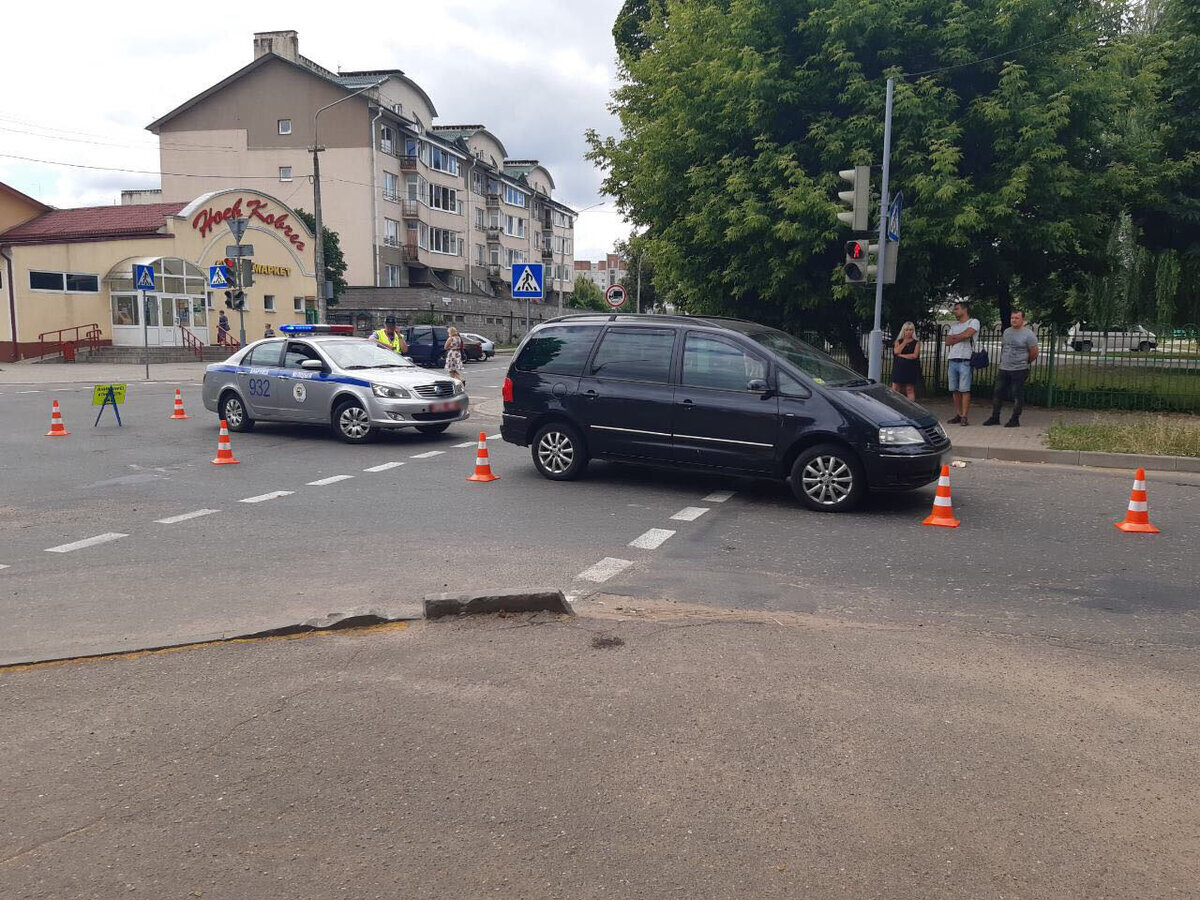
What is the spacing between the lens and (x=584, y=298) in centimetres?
10375

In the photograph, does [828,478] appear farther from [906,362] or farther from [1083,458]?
[906,362]

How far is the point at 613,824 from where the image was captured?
10.9ft

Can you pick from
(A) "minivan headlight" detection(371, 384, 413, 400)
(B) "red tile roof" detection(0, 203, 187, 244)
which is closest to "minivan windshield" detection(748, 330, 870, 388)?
(A) "minivan headlight" detection(371, 384, 413, 400)

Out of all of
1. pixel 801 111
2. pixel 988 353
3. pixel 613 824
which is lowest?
pixel 613 824

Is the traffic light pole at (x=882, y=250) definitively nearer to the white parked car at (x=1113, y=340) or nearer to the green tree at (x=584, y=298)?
the white parked car at (x=1113, y=340)

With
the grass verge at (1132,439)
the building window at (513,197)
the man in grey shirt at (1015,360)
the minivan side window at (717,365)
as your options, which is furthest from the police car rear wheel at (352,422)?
the building window at (513,197)

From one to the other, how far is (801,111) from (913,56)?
6.79ft

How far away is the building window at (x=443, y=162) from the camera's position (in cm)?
6216

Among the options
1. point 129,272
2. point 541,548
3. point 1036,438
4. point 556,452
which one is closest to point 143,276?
point 129,272

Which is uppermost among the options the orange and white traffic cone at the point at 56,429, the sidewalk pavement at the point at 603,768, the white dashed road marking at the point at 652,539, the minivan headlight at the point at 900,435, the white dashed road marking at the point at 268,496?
the minivan headlight at the point at 900,435

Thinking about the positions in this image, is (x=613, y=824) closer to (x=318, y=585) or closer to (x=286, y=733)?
(x=286, y=733)

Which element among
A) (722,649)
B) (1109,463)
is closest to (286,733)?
(722,649)

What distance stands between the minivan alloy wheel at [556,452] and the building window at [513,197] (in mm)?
68231

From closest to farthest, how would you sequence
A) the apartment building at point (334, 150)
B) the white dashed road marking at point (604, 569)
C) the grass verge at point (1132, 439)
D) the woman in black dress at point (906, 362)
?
the white dashed road marking at point (604, 569), the grass verge at point (1132, 439), the woman in black dress at point (906, 362), the apartment building at point (334, 150)
